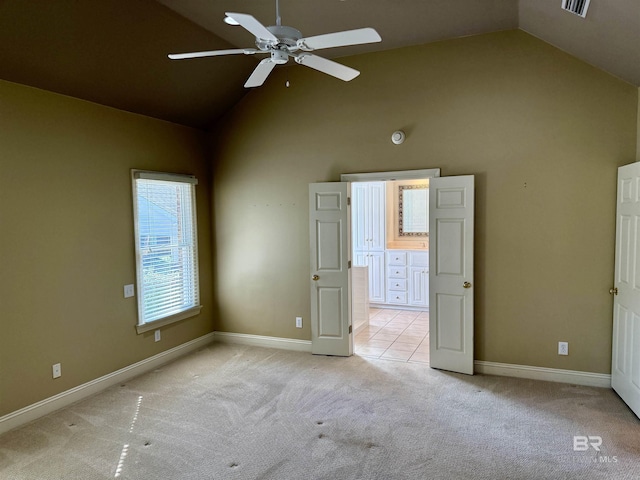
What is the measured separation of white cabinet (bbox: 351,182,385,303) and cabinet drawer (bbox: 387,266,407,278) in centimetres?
13

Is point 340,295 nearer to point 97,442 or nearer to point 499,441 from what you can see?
point 499,441

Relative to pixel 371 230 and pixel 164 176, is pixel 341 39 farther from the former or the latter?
pixel 371 230

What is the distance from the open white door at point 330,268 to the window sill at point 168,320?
1.50 meters

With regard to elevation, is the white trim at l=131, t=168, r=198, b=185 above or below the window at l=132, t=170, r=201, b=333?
above

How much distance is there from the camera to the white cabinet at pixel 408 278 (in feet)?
23.2

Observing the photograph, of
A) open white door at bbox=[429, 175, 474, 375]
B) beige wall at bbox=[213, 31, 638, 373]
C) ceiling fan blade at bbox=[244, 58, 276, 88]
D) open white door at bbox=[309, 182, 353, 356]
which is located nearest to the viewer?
ceiling fan blade at bbox=[244, 58, 276, 88]

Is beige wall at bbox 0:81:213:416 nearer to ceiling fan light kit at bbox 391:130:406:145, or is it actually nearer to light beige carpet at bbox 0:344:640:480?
light beige carpet at bbox 0:344:640:480

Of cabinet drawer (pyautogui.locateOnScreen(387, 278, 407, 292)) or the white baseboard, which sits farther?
cabinet drawer (pyautogui.locateOnScreen(387, 278, 407, 292))

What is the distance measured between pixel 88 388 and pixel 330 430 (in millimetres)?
2365

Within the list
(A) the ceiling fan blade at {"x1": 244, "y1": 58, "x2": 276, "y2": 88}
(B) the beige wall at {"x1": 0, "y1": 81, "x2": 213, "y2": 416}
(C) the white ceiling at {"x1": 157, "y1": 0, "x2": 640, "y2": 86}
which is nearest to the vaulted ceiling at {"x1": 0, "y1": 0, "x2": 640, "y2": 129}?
(C) the white ceiling at {"x1": 157, "y1": 0, "x2": 640, "y2": 86}

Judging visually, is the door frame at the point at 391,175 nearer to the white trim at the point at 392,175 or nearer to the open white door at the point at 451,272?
the white trim at the point at 392,175

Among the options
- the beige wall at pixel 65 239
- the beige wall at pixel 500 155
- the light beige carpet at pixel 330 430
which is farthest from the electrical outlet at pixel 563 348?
the beige wall at pixel 65 239

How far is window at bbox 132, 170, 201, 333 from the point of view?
454 centimetres

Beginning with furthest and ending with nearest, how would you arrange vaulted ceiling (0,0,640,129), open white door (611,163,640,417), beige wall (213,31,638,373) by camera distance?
beige wall (213,31,638,373), open white door (611,163,640,417), vaulted ceiling (0,0,640,129)
